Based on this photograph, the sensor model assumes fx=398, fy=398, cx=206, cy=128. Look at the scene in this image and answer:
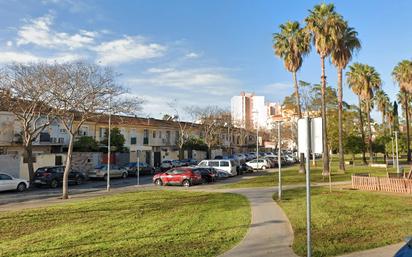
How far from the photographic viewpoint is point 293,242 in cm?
973

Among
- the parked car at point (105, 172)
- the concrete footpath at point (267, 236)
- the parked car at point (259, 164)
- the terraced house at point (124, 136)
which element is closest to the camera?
the concrete footpath at point (267, 236)

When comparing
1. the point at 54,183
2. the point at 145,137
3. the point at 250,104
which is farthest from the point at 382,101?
the point at 250,104

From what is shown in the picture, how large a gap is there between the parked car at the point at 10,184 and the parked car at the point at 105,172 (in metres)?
10.0

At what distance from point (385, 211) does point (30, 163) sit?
83.5 ft

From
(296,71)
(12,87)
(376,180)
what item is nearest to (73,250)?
(376,180)

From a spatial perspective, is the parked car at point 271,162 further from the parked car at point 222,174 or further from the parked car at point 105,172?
the parked car at point 105,172

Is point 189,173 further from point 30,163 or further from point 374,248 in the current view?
point 374,248

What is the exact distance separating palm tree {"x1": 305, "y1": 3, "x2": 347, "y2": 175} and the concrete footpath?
70.7 feet

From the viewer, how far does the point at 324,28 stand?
3475cm

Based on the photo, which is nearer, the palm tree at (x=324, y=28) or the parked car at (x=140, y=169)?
the palm tree at (x=324, y=28)

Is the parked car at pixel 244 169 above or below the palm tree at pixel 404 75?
below

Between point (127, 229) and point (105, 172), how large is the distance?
88.6ft

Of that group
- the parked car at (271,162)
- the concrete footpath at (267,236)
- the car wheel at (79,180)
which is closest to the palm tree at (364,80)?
the parked car at (271,162)

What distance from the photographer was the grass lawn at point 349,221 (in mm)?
9441
